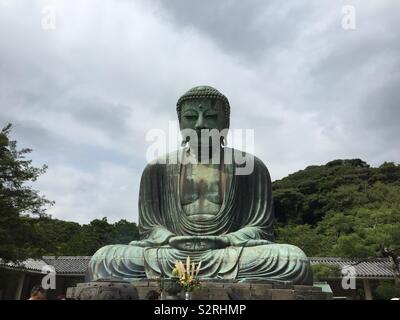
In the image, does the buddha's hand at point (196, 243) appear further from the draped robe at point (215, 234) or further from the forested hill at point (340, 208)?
the forested hill at point (340, 208)

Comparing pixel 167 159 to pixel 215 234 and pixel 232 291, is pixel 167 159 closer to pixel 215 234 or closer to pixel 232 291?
pixel 215 234

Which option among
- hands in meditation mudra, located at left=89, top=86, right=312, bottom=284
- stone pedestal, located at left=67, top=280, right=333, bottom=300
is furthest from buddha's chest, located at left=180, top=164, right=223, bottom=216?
stone pedestal, located at left=67, top=280, right=333, bottom=300

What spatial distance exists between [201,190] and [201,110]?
1.71m

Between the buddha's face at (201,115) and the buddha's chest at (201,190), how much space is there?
0.64 m

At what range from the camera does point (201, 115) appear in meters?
10.7

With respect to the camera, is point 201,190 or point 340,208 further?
point 340,208

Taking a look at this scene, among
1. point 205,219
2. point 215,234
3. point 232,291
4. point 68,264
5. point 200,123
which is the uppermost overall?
point 200,123


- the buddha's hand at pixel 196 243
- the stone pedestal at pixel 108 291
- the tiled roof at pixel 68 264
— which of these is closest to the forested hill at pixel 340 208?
the tiled roof at pixel 68 264

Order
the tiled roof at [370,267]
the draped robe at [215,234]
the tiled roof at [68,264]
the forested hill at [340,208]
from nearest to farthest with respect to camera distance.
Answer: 1. the draped robe at [215,234]
2. the forested hill at [340,208]
3. the tiled roof at [370,267]
4. the tiled roof at [68,264]

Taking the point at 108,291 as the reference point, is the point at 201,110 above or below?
above

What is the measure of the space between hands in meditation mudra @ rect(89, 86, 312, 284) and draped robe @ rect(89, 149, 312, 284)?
17mm

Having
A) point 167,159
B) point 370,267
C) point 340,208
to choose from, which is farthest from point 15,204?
point 340,208

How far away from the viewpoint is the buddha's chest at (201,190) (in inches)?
400
